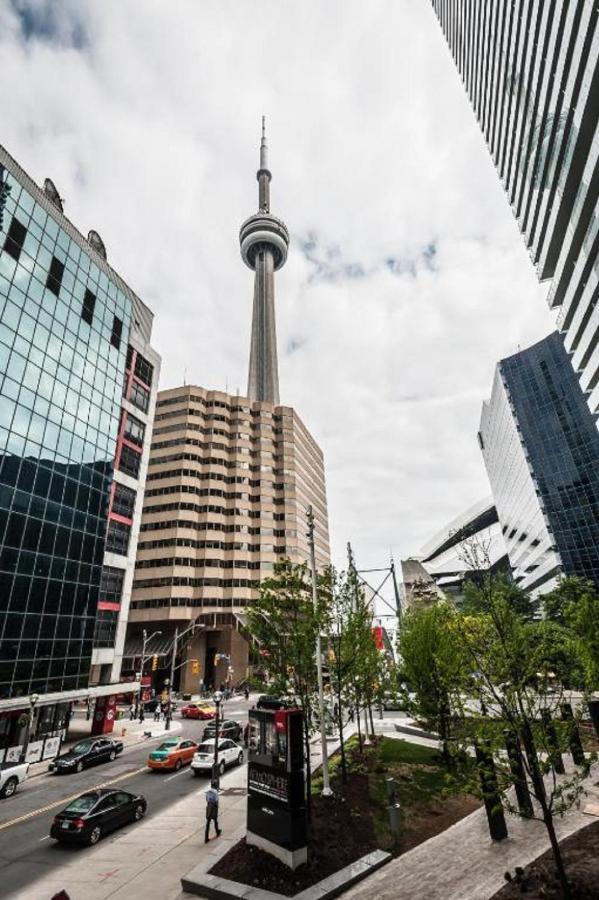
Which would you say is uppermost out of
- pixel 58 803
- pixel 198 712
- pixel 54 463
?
pixel 54 463

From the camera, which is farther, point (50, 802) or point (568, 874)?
point (50, 802)

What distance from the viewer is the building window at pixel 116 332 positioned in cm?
4691

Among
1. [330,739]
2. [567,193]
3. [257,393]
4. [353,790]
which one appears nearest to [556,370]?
[567,193]

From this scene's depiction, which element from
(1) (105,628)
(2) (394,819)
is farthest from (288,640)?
(1) (105,628)

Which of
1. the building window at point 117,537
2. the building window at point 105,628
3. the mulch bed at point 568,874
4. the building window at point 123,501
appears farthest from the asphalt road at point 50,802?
the building window at point 123,501

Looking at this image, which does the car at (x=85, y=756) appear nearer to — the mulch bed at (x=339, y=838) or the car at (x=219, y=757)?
the car at (x=219, y=757)

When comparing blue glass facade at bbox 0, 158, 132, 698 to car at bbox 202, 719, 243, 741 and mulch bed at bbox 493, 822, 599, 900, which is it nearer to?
car at bbox 202, 719, 243, 741

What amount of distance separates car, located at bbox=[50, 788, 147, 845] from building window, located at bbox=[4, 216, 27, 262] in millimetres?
35451

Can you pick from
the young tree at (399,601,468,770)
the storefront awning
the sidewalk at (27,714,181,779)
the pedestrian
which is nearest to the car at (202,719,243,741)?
the sidewalk at (27,714,181,779)

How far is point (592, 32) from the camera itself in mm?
31906

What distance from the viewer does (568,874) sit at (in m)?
10.7

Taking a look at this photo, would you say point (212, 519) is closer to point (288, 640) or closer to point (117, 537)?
point (117, 537)

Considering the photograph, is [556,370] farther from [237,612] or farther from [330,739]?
[330,739]

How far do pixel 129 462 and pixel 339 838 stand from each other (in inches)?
1621
